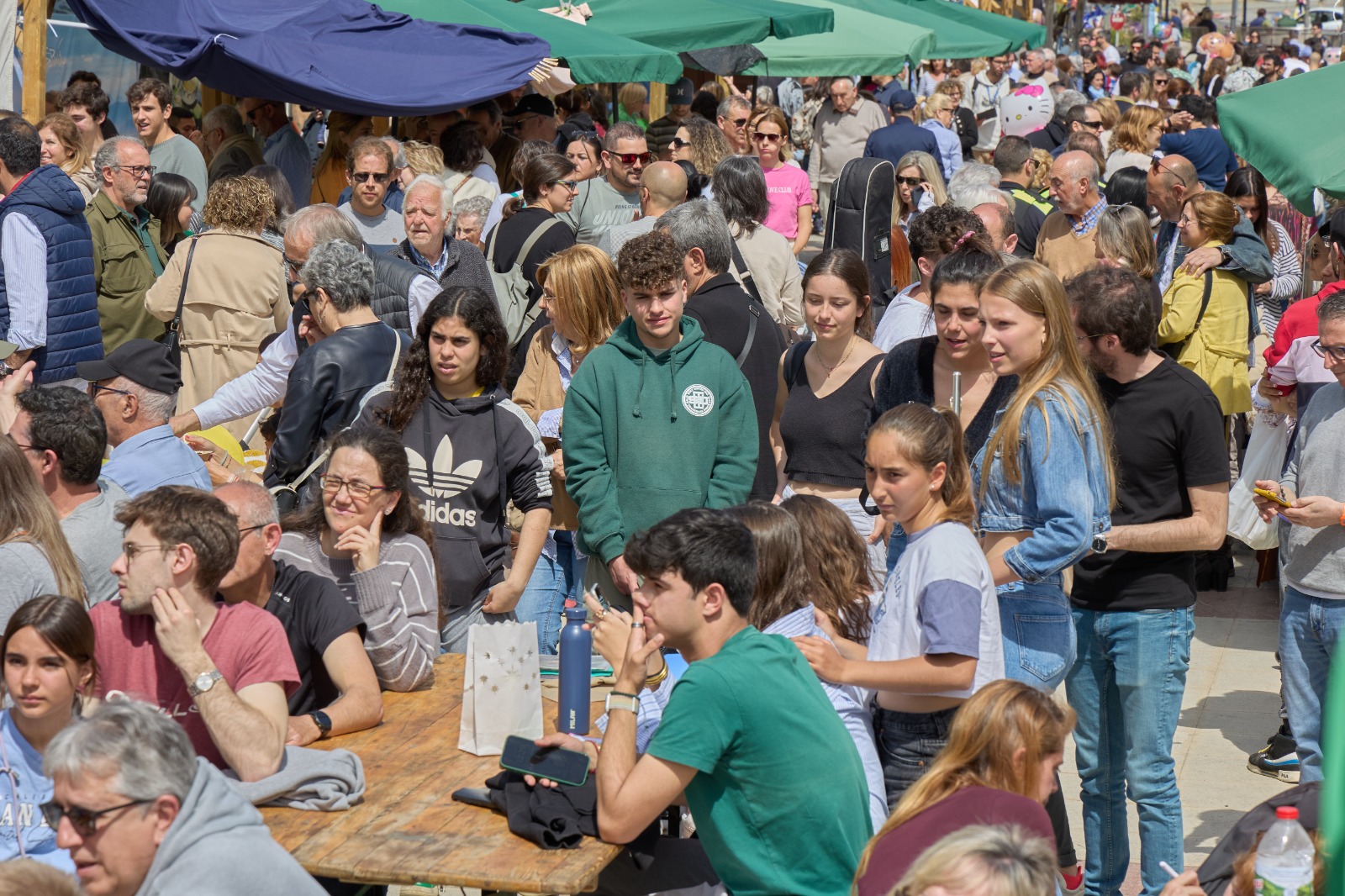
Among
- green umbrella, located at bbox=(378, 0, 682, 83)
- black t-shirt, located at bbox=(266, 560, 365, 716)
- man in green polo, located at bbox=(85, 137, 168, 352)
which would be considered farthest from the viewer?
green umbrella, located at bbox=(378, 0, 682, 83)

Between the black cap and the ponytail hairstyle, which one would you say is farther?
the black cap

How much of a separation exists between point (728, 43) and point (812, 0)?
4.21m

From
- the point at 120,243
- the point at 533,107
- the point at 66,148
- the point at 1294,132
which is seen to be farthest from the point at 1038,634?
the point at 533,107

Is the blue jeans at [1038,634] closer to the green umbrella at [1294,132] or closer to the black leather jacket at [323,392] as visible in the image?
the green umbrella at [1294,132]

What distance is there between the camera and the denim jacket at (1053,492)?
3.94m

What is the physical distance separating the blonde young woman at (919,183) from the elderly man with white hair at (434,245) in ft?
10.6

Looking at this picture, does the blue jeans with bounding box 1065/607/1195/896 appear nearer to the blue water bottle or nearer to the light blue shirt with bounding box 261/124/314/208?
the blue water bottle

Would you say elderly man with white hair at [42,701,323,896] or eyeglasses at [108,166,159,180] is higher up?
eyeglasses at [108,166,159,180]

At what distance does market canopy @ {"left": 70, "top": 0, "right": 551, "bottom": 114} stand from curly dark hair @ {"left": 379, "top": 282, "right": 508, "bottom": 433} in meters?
4.12

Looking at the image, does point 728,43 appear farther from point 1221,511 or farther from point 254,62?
point 1221,511

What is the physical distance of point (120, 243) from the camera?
766 cm

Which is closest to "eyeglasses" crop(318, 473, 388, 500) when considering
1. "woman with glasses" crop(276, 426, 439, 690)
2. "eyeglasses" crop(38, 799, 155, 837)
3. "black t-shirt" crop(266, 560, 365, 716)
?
"woman with glasses" crop(276, 426, 439, 690)

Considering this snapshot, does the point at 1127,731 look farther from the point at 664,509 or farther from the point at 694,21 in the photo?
the point at 694,21

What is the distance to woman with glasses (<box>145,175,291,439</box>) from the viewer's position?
684 centimetres
